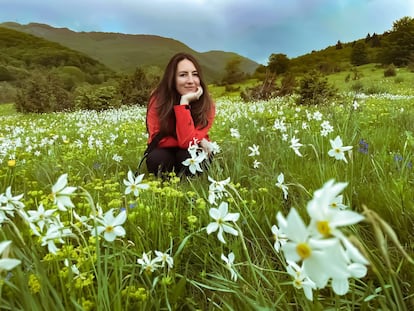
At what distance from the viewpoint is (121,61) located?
8900 centimetres

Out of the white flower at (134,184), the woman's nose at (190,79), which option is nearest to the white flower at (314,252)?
the white flower at (134,184)

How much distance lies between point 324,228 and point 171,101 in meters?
4.27

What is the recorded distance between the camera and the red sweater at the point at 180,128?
14.9 ft

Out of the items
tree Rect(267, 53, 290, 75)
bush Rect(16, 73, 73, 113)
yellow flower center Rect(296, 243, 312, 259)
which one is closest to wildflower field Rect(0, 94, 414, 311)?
yellow flower center Rect(296, 243, 312, 259)

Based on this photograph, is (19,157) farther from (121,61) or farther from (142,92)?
(121,61)

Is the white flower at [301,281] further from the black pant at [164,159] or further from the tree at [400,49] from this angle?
the tree at [400,49]

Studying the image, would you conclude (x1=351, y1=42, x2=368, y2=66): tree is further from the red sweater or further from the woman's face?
the red sweater

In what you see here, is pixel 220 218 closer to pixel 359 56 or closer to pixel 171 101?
pixel 171 101

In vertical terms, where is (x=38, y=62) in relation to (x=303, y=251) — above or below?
above

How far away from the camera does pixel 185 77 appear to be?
15.6 ft

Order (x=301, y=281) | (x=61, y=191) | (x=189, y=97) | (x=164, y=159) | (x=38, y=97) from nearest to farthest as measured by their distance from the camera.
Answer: (x=61, y=191), (x=301, y=281), (x=164, y=159), (x=189, y=97), (x=38, y=97)

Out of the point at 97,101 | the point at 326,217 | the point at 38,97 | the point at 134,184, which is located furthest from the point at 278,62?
the point at 326,217

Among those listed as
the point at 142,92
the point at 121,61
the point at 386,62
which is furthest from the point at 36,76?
the point at 121,61

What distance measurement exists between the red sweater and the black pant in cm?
11
